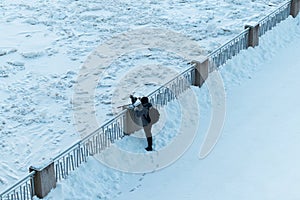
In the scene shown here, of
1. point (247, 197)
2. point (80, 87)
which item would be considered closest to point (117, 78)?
point (80, 87)

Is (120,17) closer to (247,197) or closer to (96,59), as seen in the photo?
(96,59)

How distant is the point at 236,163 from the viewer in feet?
39.0

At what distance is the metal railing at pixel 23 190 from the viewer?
10.3 meters

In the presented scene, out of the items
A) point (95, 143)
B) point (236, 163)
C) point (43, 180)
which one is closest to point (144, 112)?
point (95, 143)

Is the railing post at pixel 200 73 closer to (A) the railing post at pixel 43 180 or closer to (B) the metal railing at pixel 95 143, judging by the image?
(B) the metal railing at pixel 95 143

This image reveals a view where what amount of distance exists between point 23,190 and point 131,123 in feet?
9.67

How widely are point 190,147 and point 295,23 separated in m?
7.88

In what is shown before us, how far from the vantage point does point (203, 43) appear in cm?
1767

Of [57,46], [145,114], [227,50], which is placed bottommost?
[57,46]

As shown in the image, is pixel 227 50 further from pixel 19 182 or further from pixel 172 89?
pixel 19 182

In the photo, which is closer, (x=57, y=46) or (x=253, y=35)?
(x=253, y=35)

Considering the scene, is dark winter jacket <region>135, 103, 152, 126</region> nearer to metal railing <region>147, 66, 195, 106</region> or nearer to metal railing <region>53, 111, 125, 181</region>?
metal railing <region>53, 111, 125, 181</region>

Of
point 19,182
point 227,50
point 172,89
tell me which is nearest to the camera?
point 19,182

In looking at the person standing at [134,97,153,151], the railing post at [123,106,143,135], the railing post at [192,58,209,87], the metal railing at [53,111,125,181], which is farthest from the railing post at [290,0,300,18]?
the metal railing at [53,111,125,181]
